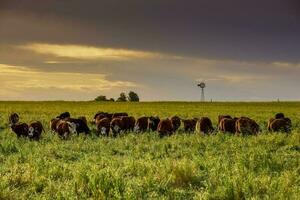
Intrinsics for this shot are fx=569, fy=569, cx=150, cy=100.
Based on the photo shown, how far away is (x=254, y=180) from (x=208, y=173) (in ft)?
6.49

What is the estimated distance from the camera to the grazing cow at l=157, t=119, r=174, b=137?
26.1 m

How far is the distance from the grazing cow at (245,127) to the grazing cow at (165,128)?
120 inches

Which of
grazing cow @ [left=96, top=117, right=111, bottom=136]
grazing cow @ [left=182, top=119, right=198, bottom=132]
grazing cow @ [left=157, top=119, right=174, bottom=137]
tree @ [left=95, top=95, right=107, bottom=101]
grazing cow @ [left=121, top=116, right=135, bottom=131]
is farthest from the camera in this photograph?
tree @ [left=95, top=95, right=107, bottom=101]

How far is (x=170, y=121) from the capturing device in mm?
27484

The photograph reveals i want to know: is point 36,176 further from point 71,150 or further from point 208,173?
point 71,150

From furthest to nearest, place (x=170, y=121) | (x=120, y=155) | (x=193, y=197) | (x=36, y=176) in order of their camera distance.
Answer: (x=170, y=121), (x=120, y=155), (x=36, y=176), (x=193, y=197)

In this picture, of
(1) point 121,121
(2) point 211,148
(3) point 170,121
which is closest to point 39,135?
(1) point 121,121

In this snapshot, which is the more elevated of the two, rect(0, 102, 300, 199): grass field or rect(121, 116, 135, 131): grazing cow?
rect(121, 116, 135, 131): grazing cow

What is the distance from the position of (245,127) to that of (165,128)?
367 centimetres

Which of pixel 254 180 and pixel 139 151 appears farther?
pixel 139 151

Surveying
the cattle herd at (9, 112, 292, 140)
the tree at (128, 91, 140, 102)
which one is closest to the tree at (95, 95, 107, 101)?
the tree at (128, 91, 140, 102)

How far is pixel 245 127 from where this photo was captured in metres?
25.9

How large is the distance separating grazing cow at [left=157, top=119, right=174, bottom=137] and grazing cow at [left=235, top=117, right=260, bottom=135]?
306cm

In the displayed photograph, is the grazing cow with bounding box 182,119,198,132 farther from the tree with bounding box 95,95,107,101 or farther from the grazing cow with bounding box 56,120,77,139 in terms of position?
the tree with bounding box 95,95,107,101
